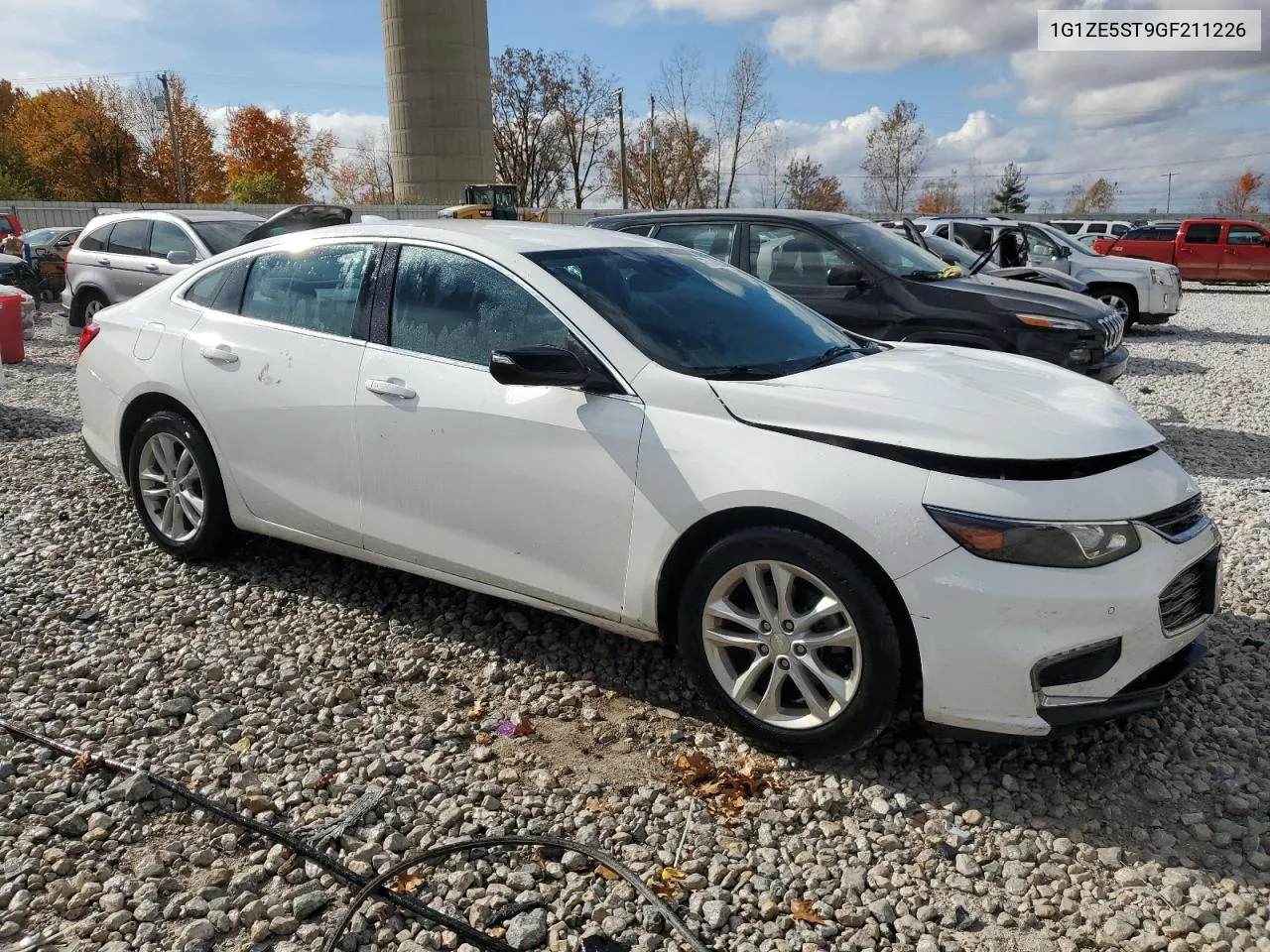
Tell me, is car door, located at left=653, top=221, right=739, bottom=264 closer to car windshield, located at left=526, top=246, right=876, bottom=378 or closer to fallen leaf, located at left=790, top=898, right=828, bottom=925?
car windshield, located at left=526, top=246, right=876, bottom=378

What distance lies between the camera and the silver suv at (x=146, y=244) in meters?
11.6

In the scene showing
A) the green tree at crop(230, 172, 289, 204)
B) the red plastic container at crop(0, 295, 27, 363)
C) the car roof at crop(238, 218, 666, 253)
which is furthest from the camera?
the green tree at crop(230, 172, 289, 204)

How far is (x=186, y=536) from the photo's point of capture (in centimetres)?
485

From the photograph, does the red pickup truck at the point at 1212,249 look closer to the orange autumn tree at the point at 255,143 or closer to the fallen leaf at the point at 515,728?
the fallen leaf at the point at 515,728

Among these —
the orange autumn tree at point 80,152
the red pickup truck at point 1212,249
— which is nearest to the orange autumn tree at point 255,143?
the orange autumn tree at point 80,152

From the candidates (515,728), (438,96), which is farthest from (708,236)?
(438,96)

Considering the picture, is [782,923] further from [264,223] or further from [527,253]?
[264,223]

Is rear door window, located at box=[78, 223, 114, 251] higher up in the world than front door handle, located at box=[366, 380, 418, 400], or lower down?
higher up

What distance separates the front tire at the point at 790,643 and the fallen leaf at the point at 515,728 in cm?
62

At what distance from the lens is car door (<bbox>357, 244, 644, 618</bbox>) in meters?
3.42

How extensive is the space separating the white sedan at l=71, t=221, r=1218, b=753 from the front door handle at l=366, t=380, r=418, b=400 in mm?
14

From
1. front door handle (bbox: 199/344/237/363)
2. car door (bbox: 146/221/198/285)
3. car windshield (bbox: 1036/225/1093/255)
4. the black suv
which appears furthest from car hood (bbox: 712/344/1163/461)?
car windshield (bbox: 1036/225/1093/255)

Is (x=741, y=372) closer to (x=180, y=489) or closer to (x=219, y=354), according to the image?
(x=219, y=354)

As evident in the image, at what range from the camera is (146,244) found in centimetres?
1212
